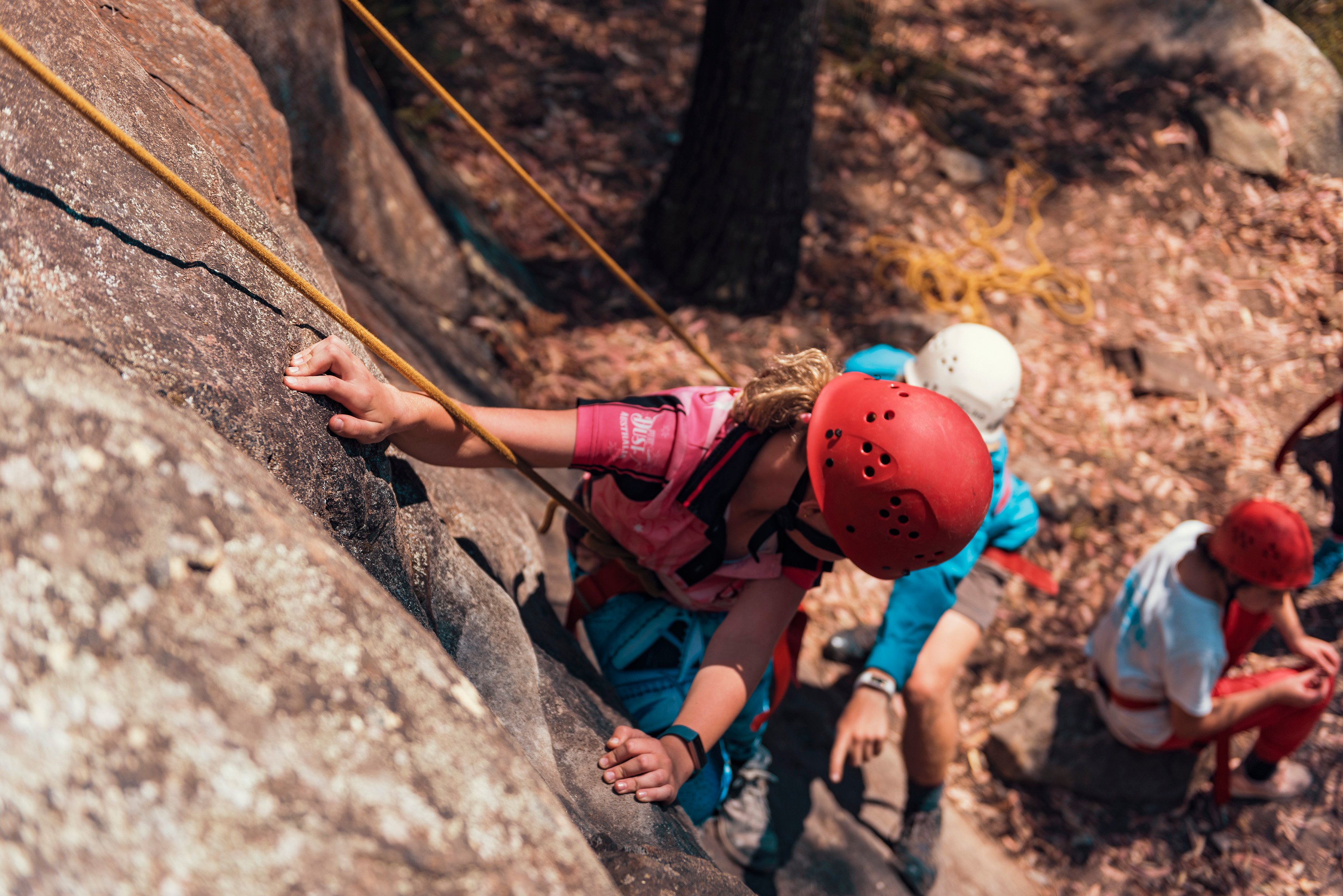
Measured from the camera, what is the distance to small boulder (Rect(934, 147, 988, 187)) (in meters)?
6.61

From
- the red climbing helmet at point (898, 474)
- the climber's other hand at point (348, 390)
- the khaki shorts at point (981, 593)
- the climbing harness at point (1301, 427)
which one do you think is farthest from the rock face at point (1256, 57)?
the climber's other hand at point (348, 390)

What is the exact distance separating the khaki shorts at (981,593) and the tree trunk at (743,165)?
2575mm

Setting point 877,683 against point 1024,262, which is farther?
point 1024,262

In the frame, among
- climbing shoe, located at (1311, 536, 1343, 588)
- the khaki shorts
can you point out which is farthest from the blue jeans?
climbing shoe, located at (1311, 536, 1343, 588)

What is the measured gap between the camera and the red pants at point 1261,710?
151 inches

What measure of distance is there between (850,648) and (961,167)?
14.1 ft

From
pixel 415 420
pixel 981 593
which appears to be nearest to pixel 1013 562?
pixel 981 593

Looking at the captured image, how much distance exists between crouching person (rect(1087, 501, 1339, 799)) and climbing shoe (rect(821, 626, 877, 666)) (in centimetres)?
116

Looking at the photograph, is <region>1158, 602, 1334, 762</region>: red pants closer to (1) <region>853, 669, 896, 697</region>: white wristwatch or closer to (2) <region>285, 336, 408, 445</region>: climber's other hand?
(1) <region>853, 669, 896, 697</region>: white wristwatch

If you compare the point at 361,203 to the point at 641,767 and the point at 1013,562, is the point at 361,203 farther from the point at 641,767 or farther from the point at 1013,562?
the point at 1013,562

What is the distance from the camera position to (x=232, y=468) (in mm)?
1354

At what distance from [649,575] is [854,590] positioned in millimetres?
2416

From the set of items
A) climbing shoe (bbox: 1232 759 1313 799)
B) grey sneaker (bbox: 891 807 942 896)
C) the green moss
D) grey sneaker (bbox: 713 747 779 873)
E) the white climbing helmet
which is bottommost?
grey sneaker (bbox: 891 807 942 896)

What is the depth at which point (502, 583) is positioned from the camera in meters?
2.53
